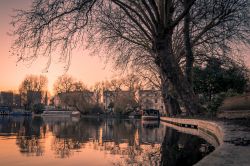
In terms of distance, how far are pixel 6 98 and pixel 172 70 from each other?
135938mm

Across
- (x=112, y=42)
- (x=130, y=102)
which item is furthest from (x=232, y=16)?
(x=130, y=102)

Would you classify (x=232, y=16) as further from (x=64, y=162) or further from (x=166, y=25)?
(x=64, y=162)

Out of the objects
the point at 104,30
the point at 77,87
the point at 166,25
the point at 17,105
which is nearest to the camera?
the point at 166,25

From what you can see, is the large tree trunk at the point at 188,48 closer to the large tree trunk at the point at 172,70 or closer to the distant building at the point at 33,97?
the large tree trunk at the point at 172,70

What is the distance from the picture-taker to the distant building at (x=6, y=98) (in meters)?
144

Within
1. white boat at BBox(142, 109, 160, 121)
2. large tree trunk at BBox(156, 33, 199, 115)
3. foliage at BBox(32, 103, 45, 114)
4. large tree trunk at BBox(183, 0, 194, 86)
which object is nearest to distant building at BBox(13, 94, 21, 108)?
foliage at BBox(32, 103, 45, 114)

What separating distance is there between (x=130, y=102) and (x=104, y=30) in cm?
7513

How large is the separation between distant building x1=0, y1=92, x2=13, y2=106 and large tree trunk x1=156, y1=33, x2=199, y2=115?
130188 millimetres

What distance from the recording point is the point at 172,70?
804 inches

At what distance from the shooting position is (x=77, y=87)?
120 meters

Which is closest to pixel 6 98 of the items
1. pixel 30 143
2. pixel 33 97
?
pixel 33 97

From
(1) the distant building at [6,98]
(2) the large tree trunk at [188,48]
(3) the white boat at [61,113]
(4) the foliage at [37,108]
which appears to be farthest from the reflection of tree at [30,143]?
(1) the distant building at [6,98]

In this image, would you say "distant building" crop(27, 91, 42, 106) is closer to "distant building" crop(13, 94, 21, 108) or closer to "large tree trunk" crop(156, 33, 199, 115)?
"distant building" crop(13, 94, 21, 108)

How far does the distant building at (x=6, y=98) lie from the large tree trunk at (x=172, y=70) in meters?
130
